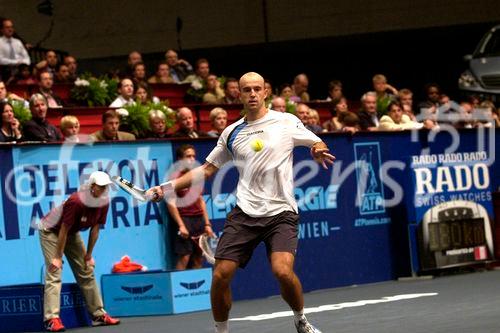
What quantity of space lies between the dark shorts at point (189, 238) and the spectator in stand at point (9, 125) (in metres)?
2.37

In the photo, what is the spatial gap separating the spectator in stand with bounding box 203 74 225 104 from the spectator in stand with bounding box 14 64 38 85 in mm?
3095

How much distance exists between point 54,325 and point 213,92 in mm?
10257

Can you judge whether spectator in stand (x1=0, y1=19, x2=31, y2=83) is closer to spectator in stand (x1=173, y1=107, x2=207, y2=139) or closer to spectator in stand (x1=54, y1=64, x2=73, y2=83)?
spectator in stand (x1=54, y1=64, x2=73, y2=83)

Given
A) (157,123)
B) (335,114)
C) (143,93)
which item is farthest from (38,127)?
(335,114)

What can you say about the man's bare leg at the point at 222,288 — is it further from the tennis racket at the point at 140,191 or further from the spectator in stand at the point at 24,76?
the spectator in stand at the point at 24,76

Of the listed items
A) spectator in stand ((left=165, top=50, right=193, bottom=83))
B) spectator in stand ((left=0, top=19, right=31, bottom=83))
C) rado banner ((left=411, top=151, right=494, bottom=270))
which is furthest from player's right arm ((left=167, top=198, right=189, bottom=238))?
spectator in stand ((left=165, top=50, right=193, bottom=83))

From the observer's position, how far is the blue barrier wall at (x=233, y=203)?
49.4ft

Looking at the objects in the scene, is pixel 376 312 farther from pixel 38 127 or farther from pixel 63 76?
pixel 63 76

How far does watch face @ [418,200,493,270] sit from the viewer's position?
63.9 feet

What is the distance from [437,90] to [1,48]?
26.0ft

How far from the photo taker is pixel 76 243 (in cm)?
1458

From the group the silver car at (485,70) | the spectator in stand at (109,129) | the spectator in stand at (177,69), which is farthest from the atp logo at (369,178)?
the silver car at (485,70)

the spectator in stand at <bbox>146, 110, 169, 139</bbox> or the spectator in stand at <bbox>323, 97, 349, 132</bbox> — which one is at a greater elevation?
the spectator in stand at <bbox>323, 97, 349, 132</bbox>

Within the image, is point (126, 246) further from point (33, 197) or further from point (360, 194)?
Result: point (360, 194)
